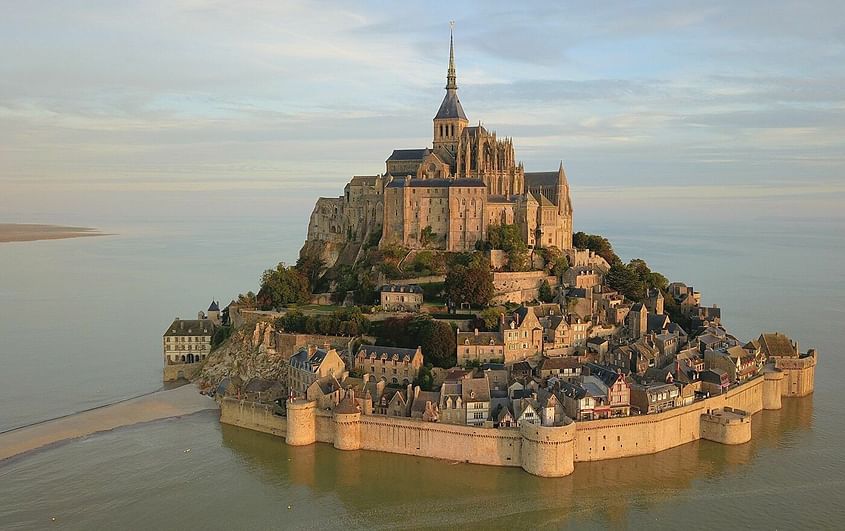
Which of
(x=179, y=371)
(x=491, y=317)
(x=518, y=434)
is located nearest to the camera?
(x=518, y=434)

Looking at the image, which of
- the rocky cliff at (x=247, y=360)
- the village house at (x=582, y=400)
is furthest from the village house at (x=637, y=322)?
the rocky cliff at (x=247, y=360)

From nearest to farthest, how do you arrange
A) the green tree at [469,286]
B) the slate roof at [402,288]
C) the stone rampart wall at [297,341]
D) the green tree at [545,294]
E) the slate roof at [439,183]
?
the stone rampart wall at [297,341], the green tree at [469,286], the slate roof at [402,288], the green tree at [545,294], the slate roof at [439,183]

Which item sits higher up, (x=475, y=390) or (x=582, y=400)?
(x=475, y=390)

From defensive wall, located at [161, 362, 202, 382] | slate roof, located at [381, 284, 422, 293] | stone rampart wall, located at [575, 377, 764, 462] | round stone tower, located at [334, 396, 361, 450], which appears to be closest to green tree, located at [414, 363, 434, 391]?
round stone tower, located at [334, 396, 361, 450]

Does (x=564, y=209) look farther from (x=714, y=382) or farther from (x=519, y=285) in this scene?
(x=714, y=382)

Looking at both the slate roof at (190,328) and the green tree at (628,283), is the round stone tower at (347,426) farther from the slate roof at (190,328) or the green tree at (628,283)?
the green tree at (628,283)

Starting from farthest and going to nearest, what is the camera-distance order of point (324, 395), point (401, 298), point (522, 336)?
point (401, 298) < point (522, 336) < point (324, 395)

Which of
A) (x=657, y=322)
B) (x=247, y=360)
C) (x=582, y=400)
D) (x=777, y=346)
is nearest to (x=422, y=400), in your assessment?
(x=582, y=400)
